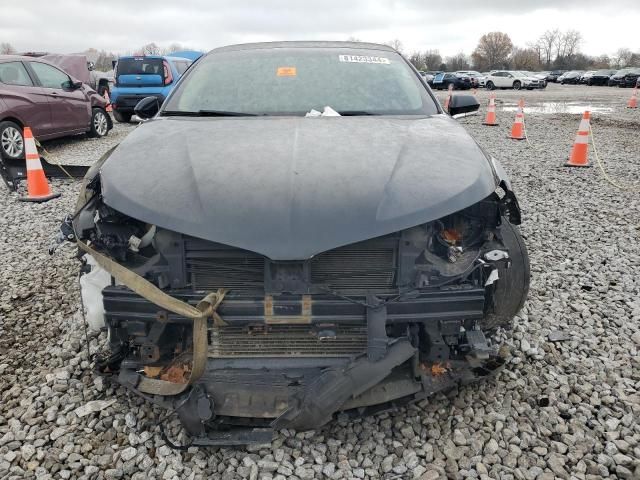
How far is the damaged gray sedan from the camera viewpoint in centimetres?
207

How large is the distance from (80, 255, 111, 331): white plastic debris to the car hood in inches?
16.6

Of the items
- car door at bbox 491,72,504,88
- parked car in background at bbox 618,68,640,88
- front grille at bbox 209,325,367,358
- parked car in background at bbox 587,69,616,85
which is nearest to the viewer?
front grille at bbox 209,325,367,358

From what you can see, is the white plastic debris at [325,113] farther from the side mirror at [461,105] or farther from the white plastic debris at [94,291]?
the white plastic debris at [94,291]

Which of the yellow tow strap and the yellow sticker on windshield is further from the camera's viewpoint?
the yellow sticker on windshield

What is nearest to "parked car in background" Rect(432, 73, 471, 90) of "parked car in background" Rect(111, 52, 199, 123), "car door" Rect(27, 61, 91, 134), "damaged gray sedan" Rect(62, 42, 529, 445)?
"parked car in background" Rect(111, 52, 199, 123)

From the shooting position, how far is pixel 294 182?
213cm

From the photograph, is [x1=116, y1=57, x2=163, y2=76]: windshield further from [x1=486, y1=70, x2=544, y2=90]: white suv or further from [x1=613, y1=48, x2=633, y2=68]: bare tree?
[x1=613, y1=48, x2=633, y2=68]: bare tree

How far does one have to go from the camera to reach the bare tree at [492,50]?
286 feet

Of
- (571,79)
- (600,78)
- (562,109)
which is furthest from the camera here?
(571,79)

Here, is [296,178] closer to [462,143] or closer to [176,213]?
[176,213]

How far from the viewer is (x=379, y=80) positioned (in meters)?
3.37

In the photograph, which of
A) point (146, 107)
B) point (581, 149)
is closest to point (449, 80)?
point (581, 149)

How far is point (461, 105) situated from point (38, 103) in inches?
303

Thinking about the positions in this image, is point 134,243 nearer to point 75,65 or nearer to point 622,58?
point 75,65
